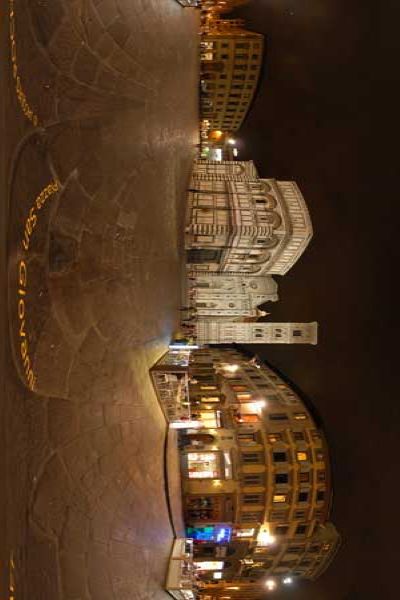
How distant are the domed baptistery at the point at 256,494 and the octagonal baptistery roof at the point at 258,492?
0.06 metres

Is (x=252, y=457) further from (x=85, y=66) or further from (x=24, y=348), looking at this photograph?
(x=85, y=66)

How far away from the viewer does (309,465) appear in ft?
88.4

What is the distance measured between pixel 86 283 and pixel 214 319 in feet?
88.0

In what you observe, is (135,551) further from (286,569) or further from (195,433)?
(286,569)

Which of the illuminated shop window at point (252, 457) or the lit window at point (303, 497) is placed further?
the lit window at point (303, 497)

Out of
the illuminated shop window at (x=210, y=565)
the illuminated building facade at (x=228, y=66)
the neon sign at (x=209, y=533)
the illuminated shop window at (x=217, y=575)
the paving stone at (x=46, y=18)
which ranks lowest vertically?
the illuminated shop window at (x=217, y=575)

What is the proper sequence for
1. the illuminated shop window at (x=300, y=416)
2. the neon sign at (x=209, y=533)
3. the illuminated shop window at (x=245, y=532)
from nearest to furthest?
the neon sign at (x=209, y=533)
the illuminated shop window at (x=245, y=532)
the illuminated shop window at (x=300, y=416)

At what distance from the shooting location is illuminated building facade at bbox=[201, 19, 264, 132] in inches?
1724

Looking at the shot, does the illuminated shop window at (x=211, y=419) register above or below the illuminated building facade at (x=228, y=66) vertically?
below

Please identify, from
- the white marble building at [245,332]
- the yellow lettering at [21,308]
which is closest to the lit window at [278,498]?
the white marble building at [245,332]

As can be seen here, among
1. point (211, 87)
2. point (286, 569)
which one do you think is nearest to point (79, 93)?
point (286, 569)

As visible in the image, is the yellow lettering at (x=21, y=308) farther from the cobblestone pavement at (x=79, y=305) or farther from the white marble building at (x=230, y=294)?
the white marble building at (x=230, y=294)

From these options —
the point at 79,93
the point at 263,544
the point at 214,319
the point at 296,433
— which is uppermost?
the point at 79,93

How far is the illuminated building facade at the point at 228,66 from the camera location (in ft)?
144
